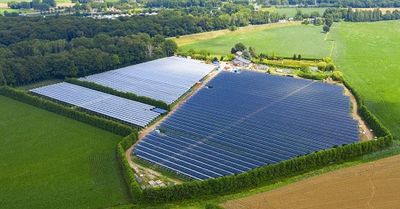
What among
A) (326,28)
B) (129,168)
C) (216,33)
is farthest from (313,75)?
(326,28)

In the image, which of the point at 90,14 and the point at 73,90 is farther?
the point at 90,14

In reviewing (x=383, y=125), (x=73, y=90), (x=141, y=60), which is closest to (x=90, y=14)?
(x=141, y=60)

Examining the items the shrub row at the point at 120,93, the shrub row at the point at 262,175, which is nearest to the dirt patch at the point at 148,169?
the shrub row at the point at 120,93

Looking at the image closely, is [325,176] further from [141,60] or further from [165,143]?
[141,60]

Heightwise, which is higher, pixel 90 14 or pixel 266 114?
pixel 90 14

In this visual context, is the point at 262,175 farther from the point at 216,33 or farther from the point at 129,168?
the point at 216,33

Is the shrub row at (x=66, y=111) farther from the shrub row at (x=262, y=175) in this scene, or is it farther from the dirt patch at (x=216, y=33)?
the dirt patch at (x=216, y=33)
